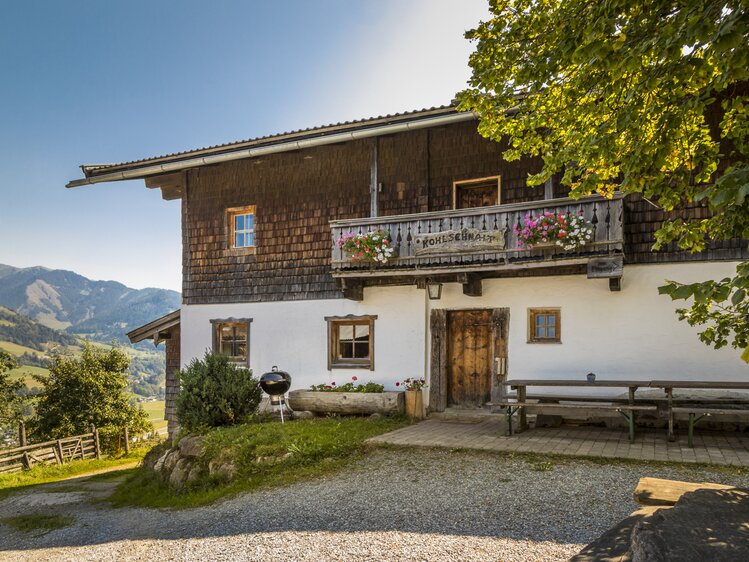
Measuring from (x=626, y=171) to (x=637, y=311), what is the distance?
671 cm

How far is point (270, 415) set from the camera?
39.2 feet

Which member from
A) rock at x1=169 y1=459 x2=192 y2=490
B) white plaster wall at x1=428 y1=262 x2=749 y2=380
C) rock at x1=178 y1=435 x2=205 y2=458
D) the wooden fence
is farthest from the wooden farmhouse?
the wooden fence

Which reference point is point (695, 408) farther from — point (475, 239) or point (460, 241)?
point (460, 241)

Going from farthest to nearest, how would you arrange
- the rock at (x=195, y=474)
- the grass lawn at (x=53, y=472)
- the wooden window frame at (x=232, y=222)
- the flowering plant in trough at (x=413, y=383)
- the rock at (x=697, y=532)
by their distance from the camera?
the grass lawn at (x=53, y=472) → the wooden window frame at (x=232, y=222) → the flowering plant in trough at (x=413, y=383) → the rock at (x=195, y=474) → the rock at (x=697, y=532)

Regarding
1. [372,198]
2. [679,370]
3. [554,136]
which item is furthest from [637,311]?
[372,198]

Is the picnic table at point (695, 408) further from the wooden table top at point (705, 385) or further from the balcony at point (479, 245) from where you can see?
the balcony at point (479, 245)

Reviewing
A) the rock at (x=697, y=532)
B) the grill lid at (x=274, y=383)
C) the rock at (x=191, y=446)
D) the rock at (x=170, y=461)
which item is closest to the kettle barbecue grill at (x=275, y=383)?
the grill lid at (x=274, y=383)

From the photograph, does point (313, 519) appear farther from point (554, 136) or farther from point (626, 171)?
point (554, 136)

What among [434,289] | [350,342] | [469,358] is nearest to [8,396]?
[350,342]

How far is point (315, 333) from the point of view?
13156 mm

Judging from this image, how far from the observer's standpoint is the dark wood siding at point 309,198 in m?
11.9

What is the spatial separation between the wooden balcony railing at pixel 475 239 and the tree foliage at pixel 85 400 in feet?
71.8

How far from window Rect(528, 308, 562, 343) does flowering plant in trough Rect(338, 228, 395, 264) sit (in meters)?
3.25

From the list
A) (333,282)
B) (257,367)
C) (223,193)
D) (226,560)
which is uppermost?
(223,193)
